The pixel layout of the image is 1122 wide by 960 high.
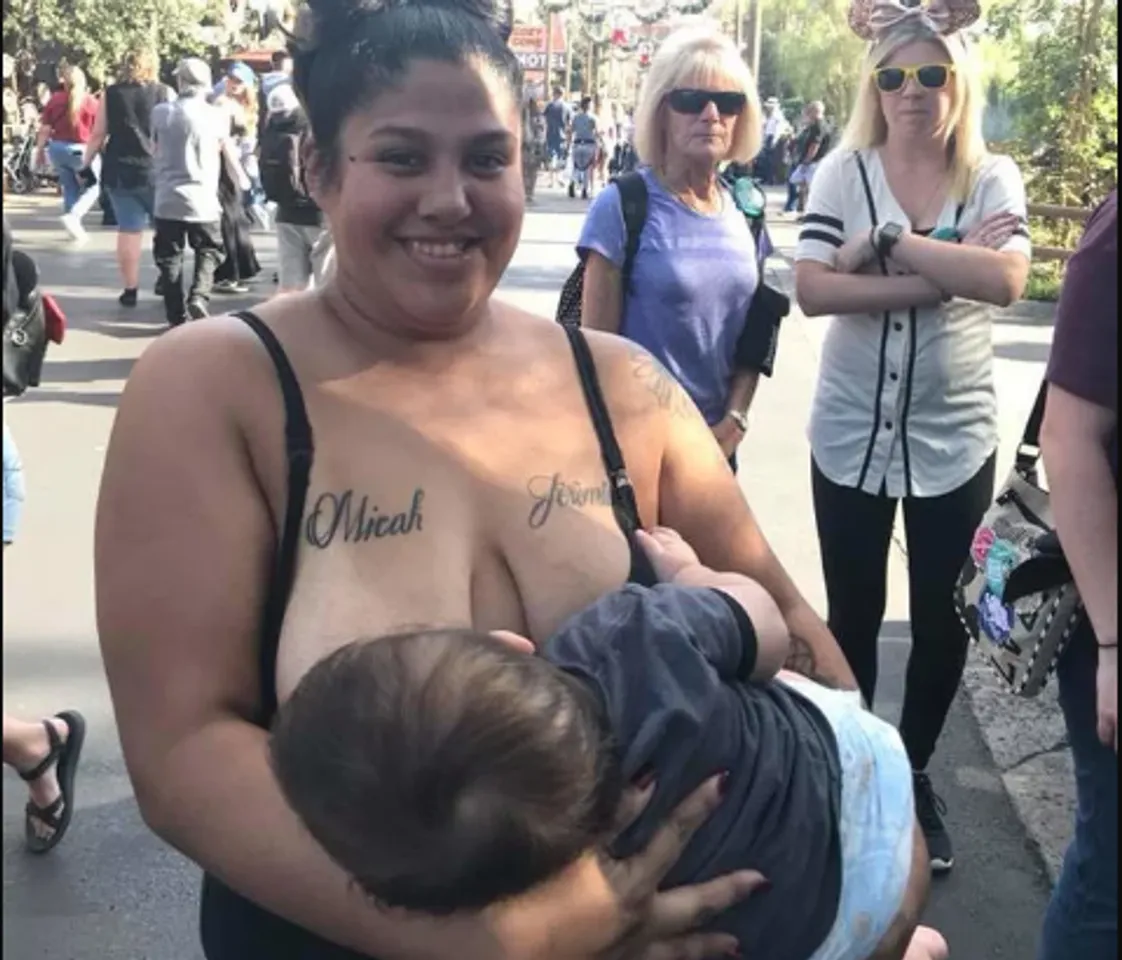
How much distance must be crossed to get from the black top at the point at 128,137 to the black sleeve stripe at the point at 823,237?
8479 mm

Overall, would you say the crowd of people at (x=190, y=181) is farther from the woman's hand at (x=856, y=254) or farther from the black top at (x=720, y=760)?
the black top at (x=720, y=760)

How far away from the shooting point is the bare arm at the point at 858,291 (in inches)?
133

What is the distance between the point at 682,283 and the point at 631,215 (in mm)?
220

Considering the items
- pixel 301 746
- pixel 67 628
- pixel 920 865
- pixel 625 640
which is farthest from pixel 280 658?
pixel 67 628

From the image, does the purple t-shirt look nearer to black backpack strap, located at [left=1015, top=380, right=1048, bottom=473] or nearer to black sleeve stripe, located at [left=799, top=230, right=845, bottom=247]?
black sleeve stripe, located at [left=799, top=230, right=845, bottom=247]

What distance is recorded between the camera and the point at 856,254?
11.4 feet

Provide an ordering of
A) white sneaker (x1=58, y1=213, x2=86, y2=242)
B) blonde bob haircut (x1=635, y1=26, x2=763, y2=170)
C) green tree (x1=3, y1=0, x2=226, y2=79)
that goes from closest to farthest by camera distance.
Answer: blonde bob haircut (x1=635, y1=26, x2=763, y2=170), white sneaker (x1=58, y1=213, x2=86, y2=242), green tree (x1=3, y1=0, x2=226, y2=79)

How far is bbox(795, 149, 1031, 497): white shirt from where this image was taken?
3.46 m

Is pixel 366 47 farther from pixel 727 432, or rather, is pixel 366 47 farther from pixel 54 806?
pixel 54 806

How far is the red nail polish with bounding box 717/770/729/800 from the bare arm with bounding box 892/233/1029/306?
2.04 m

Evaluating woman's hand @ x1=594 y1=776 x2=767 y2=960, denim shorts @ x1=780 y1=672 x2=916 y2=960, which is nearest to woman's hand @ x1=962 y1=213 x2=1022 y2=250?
denim shorts @ x1=780 y1=672 x2=916 y2=960

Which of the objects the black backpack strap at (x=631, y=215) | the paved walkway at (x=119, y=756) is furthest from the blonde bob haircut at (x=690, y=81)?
the paved walkway at (x=119, y=756)

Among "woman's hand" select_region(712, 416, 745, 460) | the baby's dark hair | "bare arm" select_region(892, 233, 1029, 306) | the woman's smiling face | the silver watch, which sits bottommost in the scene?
"woman's hand" select_region(712, 416, 745, 460)

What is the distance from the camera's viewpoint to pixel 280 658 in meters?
1.66
